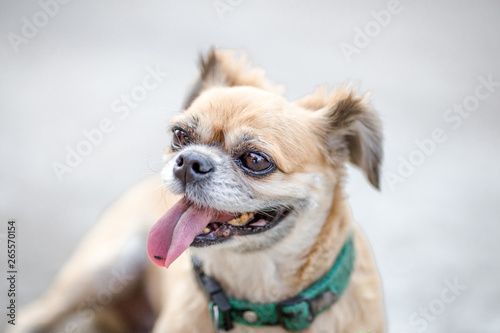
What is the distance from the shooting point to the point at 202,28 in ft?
23.1

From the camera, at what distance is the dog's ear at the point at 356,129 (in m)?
2.34

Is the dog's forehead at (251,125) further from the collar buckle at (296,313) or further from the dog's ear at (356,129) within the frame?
the collar buckle at (296,313)

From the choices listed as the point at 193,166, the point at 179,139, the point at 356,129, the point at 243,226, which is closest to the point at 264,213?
the point at 243,226

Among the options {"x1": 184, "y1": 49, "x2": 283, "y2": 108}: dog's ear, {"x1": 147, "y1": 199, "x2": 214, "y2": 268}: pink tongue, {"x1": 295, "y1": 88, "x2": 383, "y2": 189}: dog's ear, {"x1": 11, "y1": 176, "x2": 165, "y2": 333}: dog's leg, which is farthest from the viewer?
{"x1": 11, "y1": 176, "x2": 165, "y2": 333}: dog's leg

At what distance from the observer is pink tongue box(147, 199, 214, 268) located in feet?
6.38

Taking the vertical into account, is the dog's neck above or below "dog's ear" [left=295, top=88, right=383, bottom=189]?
below

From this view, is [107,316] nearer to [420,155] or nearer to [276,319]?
[276,319]

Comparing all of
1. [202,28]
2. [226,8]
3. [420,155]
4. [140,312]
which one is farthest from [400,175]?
[226,8]

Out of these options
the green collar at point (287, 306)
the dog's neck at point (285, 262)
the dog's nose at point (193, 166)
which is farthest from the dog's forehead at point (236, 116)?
the green collar at point (287, 306)

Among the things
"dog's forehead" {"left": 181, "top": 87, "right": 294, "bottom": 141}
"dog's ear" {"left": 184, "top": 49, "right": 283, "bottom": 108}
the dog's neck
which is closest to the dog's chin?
the dog's neck

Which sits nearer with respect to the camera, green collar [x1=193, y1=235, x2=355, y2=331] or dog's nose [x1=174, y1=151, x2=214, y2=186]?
dog's nose [x1=174, y1=151, x2=214, y2=186]

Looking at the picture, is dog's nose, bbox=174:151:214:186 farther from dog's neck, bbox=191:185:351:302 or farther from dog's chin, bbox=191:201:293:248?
dog's neck, bbox=191:185:351:302

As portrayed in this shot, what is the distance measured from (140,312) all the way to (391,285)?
1.67 m

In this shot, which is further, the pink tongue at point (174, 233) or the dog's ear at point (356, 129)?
the dog's ear at point (356, 129)
